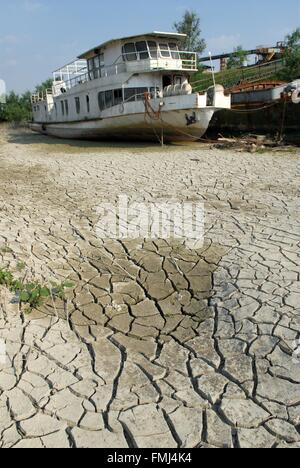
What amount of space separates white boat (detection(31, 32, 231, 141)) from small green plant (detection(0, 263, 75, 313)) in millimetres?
9998

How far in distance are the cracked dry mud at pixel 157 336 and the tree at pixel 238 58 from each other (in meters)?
26.1

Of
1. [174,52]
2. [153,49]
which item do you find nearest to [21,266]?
[153,49]

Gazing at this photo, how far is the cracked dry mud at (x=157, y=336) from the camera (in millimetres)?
2373

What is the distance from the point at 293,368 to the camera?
109 inches

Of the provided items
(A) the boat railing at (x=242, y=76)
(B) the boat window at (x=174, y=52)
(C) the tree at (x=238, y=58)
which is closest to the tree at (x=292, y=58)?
(A) the boat railing at (x=242, y=76)

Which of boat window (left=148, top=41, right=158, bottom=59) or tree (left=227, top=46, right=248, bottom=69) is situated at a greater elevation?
tree (left=227, top=46, right=248, bottom=69)

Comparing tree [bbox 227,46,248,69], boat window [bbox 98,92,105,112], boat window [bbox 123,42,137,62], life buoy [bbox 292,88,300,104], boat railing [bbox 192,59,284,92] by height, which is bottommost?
life buoy [bbox 292,88,300,104]

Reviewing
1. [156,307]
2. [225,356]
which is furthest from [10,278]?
[225,356]

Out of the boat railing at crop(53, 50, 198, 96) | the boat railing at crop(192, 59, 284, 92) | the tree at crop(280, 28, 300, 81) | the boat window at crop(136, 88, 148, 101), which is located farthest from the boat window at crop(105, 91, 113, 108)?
the tree at crop(280, 28, 300, 81)

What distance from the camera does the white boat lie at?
12.8 m

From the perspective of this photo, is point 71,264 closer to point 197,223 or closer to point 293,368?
point 197,223

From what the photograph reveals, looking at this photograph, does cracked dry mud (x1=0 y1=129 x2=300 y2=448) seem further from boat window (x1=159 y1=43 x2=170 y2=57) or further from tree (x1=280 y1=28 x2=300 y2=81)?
tree (x1=280 y1=28 x2=300 y2=81)
